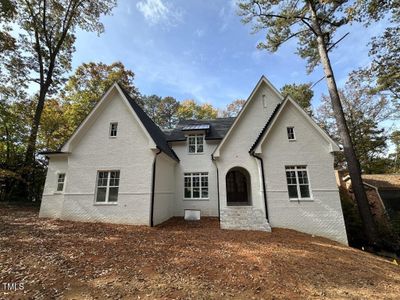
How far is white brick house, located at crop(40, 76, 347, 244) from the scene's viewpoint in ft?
33.3

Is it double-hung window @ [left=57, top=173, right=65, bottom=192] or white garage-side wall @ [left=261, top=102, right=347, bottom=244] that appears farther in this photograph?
double-hung window @ [left=57, top=173, right=65, bottom=192]

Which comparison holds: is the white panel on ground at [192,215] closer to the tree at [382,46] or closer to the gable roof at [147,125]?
the gable roof at [147,125]

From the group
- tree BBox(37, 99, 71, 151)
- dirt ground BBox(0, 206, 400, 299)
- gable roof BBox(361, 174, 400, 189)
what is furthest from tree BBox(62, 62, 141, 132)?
gable roof BBox(361, 174, 400, 189)

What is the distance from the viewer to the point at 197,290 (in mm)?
4215

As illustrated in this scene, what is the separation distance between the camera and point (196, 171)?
14344 mm

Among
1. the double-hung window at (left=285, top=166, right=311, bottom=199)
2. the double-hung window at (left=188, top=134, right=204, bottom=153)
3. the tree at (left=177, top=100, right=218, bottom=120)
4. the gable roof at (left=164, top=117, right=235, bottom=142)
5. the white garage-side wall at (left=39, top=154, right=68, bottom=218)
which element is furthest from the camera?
the tree at (left=177, top=100, right=218, bottom=120)

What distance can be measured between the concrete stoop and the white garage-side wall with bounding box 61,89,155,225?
430cm

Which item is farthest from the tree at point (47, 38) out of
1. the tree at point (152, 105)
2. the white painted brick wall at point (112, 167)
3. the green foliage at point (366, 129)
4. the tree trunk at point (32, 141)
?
the green foliage at point (366, 129)

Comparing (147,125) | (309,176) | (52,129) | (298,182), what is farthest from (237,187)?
(52,129)

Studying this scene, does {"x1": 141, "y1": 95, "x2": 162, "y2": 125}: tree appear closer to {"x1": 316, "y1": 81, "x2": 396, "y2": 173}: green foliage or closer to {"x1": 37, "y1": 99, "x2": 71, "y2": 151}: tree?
{"x1": 37, "y1": 99, "x2": 71, "y2": 151}: tree

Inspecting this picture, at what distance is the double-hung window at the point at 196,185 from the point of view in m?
13.9

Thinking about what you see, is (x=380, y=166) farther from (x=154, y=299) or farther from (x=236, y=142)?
(x=154, y=299)

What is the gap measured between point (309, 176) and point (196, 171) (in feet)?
24.4

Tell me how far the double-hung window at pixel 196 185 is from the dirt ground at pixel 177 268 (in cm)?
582
